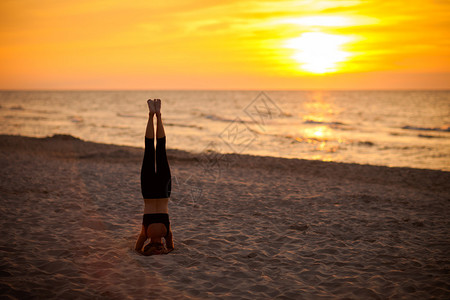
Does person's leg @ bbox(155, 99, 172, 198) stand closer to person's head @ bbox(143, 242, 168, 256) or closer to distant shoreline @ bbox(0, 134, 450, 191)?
person's head @ bbox(143, 242, 168, 256)

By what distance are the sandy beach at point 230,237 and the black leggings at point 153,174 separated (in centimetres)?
117

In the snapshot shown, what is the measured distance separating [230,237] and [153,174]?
7.28 ft

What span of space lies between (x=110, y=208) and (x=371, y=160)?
15540mm

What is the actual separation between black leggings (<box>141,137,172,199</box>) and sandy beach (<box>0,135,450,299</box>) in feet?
3.83

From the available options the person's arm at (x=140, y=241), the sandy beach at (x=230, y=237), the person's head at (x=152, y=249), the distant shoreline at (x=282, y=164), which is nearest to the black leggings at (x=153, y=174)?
the person's arm at (x=140, y=241)

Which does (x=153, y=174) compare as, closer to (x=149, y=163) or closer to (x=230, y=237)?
(x=149, y=163)

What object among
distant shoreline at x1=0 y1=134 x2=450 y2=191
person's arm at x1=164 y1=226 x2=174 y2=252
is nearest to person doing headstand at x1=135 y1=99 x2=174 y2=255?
person's arm at x1=164 y1=226 x2=174 y2=252

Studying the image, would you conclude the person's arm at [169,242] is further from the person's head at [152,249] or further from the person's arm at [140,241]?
the person's arm at [140,241]

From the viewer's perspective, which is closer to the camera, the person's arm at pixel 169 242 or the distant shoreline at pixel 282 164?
the person's arm at pixel 169 242

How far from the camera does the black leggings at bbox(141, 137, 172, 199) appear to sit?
203 inches

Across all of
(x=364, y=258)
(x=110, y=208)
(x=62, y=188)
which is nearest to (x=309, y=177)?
(x=364, y=258)

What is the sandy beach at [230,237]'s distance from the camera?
14.6 feet

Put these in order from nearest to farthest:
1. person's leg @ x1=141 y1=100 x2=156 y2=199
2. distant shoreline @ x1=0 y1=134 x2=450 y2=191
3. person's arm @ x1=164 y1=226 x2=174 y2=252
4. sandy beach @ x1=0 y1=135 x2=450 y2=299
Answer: sandy beach @ x1=0 y1=135 x2=450 y2=299 < person's leg @ x1=141 y1=100 x2=156 y2=199 < person's arm @ x1=164 y1=226 x2=174 y2=252 < distant shoreline @ x1=0 y1=134 x2=450 y2=191

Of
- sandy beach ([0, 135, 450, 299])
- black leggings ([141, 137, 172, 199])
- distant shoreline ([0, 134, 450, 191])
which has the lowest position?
sandy beach ([0, 135, 450, 299])
